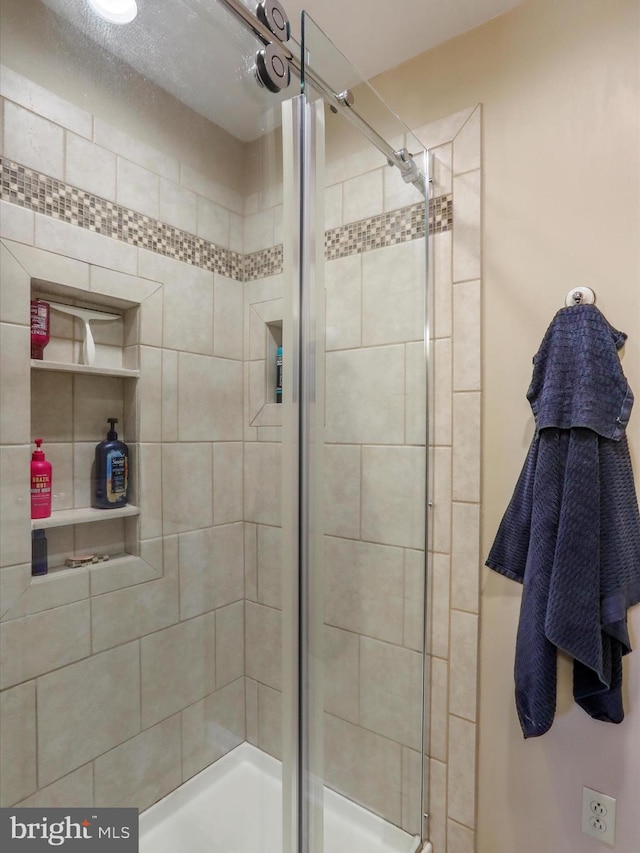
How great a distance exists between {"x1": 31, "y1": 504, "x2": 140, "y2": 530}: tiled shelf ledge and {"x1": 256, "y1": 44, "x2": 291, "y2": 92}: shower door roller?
80 cm

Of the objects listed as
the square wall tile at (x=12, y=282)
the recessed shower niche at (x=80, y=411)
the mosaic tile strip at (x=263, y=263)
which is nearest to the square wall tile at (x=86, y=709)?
the recessed shower niche at (x=80, y=411)

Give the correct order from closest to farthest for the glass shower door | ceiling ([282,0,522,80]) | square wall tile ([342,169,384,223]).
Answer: the glass shower door
square wall tile ([342,169,384,223])
ceiling ([282,0,522,80])

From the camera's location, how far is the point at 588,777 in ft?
3.67

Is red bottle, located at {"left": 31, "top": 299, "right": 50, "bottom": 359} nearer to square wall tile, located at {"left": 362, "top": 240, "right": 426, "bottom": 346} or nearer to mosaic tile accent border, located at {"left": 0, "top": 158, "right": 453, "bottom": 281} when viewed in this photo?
mosaic tile accent border, located at {"left": 0, "top": 158, "right": 453, "bottom": 281}

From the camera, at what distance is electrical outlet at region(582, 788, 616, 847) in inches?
42.9

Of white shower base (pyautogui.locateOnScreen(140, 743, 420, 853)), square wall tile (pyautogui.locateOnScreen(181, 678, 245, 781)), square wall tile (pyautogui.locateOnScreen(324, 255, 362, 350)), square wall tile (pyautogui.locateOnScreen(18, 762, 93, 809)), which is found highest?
square wall tile (pyautogui.locateOnScreen(324, 255, 362, 350))

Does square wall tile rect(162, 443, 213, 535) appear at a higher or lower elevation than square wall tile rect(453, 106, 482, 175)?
lower

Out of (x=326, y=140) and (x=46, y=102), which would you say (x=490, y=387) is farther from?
(x=46, y=102)

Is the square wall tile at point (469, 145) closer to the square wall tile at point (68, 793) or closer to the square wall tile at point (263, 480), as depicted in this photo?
the square wall tile at point (263, 480)

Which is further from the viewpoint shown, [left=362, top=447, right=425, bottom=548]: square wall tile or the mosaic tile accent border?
[left=362, top=447, right=425, bottom=548]: square wall tile

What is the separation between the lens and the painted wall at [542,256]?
1.08 m

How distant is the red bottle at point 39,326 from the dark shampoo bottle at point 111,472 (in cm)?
16

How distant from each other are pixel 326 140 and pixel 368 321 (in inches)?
15.4

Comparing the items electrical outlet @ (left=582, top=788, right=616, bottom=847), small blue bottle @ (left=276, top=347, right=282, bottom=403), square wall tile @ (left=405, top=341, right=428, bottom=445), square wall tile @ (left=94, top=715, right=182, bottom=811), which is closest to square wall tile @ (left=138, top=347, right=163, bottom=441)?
small blue bottle @ (left=276, top=347, right=282, bottom=403)
